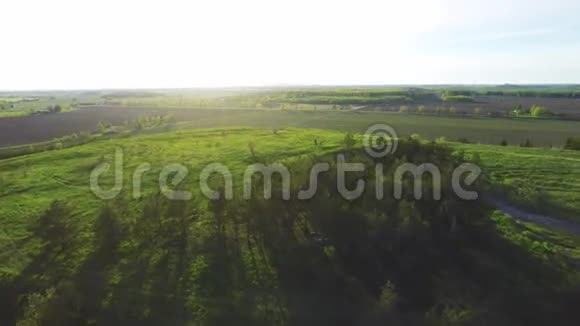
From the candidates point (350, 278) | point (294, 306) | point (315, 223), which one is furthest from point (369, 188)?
point (294, 306)

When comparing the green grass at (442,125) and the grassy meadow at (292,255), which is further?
the green grass at (442,125)

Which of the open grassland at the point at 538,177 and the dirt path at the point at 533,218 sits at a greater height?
the open grassland at the point at 538,177

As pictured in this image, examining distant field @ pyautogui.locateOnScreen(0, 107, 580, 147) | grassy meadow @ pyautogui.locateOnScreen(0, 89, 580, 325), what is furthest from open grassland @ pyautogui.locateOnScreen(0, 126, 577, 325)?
distant field @ pyautogui.locateOnScreen(0, 107, 580, 147)

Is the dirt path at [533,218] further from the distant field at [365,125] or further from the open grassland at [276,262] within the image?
the distant field at [365,125]

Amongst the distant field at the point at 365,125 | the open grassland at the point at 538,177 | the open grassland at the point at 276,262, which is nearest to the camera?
the open grassland at the point at 276,262

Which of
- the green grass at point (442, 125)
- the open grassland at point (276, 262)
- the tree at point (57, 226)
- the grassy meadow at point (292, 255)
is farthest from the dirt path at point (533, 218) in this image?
the green grass at point (442, 125)

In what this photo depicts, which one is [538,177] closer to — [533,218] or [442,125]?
[533,218]

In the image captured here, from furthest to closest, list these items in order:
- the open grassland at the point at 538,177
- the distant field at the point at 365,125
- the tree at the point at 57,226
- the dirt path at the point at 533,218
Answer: the distant field at the point at 365,125, the open grassland at the point at 538,177, the dirt path at the point at 533,218, the tree at the point at 57,226

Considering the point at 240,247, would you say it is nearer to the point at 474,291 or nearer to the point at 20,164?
the point at 474,291

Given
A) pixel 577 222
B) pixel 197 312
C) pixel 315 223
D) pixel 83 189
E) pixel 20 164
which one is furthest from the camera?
pixel 20 164
